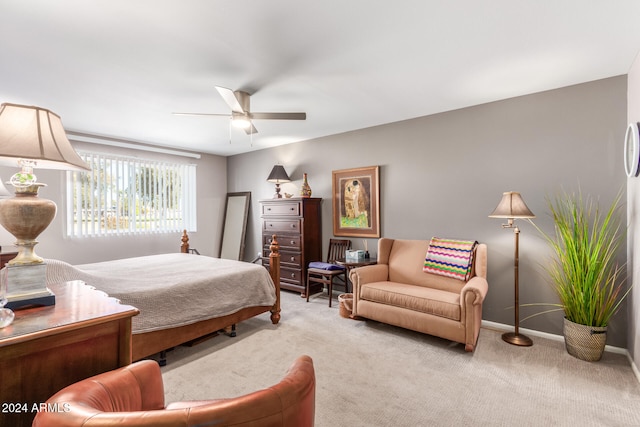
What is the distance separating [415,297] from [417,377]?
0.80m

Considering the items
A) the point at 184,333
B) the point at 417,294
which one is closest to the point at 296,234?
the point at 417,294

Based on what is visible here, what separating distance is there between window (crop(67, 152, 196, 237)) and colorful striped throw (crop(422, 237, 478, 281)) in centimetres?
443

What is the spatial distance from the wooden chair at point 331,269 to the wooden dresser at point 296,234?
203 mm

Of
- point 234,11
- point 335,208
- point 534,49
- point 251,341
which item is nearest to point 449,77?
point 534,49

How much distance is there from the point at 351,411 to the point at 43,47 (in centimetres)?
329

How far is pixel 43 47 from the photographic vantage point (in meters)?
2.16

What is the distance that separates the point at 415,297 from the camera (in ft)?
9.80

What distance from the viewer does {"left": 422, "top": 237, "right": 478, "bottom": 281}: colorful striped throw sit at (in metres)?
3.17

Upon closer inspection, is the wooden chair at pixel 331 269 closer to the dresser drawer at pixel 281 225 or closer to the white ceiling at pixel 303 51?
the dresser drawer at pixel 281 225

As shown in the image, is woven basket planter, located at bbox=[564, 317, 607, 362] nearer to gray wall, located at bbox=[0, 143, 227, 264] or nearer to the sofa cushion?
the sofa cushion

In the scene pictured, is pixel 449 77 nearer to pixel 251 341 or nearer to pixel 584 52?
pixel 584 52

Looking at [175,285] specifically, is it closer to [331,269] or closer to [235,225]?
[331,269]

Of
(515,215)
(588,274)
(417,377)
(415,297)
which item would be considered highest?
(515,215)

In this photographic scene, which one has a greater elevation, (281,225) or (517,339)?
(281,225)
